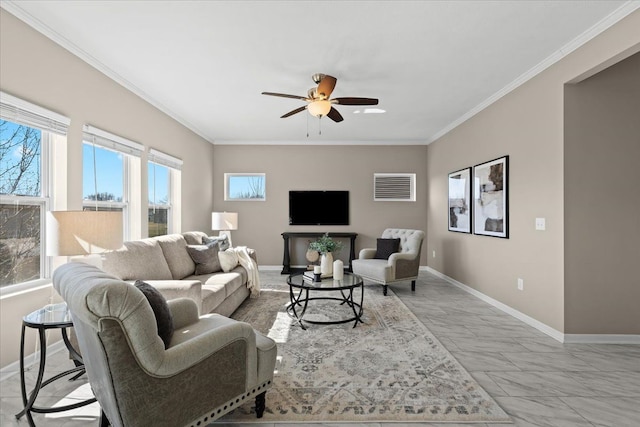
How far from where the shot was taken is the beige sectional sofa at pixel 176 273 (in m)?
2.93

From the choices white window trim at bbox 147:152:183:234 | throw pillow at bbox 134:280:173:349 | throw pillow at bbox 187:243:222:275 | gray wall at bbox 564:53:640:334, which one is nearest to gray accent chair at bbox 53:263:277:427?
throw pillow at bbox 134:280:173:349

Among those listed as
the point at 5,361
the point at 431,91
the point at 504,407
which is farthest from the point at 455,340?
the point at 5,361

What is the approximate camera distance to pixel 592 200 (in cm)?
305

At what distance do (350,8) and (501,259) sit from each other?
11.0ft

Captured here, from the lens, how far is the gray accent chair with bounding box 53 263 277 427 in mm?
1344

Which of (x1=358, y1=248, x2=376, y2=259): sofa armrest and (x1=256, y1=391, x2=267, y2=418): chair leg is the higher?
(x1=358, y1=248, x2=376, y2=259): sofa armrest

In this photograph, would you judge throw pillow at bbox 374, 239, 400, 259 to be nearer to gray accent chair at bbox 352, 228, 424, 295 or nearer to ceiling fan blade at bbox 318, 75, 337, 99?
gray accent chair at bbox 352, 228, 424, 295

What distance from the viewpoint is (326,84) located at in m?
3.31

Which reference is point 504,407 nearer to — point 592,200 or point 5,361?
point 592,200

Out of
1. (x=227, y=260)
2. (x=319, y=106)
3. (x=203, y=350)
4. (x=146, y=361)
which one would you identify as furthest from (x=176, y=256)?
(x=146, y=361)

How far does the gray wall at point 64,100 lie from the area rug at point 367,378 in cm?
188

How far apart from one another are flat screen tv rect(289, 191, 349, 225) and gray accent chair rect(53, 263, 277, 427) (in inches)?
196

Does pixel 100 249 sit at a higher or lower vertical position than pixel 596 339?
higher

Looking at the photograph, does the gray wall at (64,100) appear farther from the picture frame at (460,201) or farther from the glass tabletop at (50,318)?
the picture frame at (460,201)
